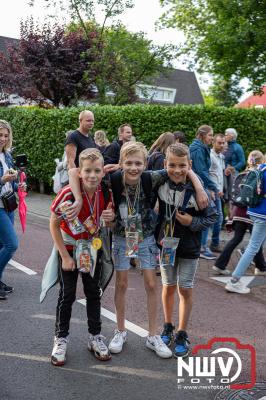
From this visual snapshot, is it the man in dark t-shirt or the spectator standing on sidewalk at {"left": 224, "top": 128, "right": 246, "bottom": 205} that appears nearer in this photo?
the man in dark t-shirt

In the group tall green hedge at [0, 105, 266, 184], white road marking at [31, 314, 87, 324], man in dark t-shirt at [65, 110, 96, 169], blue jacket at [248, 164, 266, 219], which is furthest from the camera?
tall green hedge at [0, 105, 266, 184]

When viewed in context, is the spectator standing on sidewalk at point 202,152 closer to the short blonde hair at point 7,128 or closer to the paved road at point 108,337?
the paved road at point 108,337

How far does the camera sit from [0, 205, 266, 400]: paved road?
3.38 meters

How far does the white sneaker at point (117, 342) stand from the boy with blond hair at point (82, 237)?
10 centimetres

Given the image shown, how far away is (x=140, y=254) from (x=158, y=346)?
79cm

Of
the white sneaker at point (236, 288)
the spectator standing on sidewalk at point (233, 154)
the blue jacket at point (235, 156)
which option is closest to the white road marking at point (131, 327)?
the white sneaker at point (236, 288)

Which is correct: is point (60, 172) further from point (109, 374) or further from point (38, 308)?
point (109, 374)

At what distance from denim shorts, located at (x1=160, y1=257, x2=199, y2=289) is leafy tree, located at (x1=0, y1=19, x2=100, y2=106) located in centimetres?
1353

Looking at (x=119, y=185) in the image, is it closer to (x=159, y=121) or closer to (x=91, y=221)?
(x=91, y=221)

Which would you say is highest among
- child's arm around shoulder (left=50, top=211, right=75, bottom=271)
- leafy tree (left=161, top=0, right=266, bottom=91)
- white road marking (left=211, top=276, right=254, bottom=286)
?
leafy tree (left=161, top=0, right=266, bottom=91)

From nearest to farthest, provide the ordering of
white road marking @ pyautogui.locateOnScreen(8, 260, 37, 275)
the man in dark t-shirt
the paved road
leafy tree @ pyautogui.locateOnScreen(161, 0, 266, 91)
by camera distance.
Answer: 1. the paved road
2. white road marking @ pyautogui.locateOnScreen(8, 260, 37, 275)
3. the man in dark t-shirt
4. leafy tree @ pyautogui.locateOnScreen(161, 0, 266, 91)

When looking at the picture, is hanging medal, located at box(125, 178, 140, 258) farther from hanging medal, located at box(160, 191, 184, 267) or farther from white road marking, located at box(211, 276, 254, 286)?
white road marking, located at box(211, 276, 254, 286)

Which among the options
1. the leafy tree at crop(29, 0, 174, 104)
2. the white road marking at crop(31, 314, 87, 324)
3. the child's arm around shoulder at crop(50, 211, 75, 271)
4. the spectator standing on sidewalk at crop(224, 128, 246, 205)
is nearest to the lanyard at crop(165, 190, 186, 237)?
the child's arm around shoulder at crop(50, 211, 75, 271)

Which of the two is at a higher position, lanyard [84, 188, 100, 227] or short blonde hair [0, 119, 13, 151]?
short blonde hair [0, 119, 13, 151]
